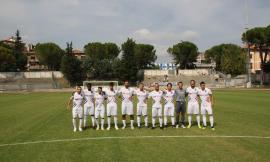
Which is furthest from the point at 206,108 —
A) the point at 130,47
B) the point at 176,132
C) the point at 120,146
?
the point at 130,47

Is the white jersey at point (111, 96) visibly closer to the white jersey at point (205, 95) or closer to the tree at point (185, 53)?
the white jersey at point (205, 95)

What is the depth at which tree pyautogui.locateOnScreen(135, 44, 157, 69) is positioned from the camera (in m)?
126

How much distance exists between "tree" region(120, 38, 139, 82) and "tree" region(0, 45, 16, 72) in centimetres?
4155

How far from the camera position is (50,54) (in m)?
125

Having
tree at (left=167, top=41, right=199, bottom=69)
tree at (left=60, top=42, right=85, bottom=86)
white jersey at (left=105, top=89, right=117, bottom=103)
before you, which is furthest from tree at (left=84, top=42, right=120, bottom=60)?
white jersey at (left=105, top=89, right=117, bottom=103)

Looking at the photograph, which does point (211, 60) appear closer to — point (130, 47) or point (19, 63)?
point (130, 47)

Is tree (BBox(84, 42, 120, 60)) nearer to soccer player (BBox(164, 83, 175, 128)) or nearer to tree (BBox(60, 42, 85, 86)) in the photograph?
tree (BBox(60, 42, 85, 86))

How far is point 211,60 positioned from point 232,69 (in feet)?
142

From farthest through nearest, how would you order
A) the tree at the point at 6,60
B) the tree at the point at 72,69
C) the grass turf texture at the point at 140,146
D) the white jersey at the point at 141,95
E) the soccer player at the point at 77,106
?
the tree at the point at 6,60
the tree at the point at 72,69
the white jersey at the point at 141,95
the soccer player at the point at 77,106
the grass turf texture at the point at 140,146

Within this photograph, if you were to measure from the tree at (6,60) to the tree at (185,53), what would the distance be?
54.0m

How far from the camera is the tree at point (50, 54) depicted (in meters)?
124

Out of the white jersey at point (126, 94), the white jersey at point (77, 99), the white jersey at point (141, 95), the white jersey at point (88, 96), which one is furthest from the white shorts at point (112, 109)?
the white jersey at point (77, 99)

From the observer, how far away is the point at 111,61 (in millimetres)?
101625

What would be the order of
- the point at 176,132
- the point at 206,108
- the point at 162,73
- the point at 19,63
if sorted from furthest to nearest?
the point at 19,63
the point at 162,73
the point at 206,108
the point at 176,132
